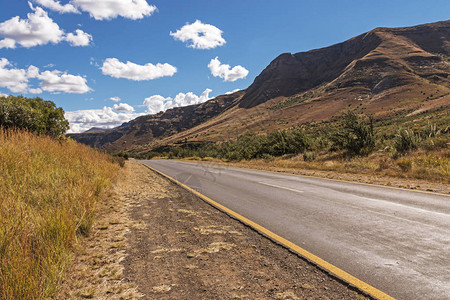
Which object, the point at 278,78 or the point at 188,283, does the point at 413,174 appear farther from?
the point at 278,78

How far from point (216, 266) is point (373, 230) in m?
2.65

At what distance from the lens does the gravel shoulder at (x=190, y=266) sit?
216cm

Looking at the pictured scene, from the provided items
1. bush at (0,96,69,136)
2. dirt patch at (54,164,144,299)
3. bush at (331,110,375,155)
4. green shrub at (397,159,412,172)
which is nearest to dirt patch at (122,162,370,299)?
dirt patch at (54,164,144,299)

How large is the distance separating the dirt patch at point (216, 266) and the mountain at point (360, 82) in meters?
62.1

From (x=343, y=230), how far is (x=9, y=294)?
13.4 ft

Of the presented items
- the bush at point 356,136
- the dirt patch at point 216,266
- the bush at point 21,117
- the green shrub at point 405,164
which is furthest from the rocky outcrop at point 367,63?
the dirt patch at point 216,266

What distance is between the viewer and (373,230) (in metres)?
3.62

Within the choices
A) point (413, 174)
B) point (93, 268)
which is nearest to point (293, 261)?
point (93, 268)

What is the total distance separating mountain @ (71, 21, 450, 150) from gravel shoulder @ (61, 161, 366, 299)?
62.1 m

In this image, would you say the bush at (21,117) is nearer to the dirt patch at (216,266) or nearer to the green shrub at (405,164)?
the dirt patch at (216,266)

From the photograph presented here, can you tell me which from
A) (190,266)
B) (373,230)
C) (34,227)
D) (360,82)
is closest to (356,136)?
(373,230)

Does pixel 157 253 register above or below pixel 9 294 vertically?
below

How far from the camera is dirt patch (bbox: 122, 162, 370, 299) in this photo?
218 cm

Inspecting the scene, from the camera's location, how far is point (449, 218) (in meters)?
4.01
